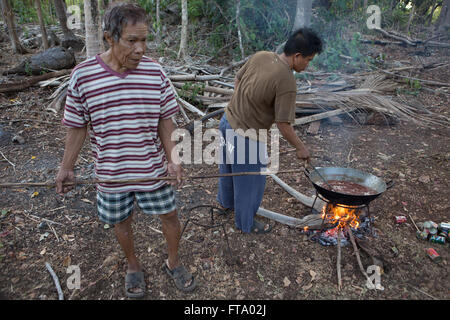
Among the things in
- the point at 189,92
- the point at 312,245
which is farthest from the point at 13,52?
the point at 312,245

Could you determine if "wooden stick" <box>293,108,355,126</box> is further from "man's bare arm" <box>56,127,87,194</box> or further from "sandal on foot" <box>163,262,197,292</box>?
"man's bare arm" <box>56,127,87,194</box>

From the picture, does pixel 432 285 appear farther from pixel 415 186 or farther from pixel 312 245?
pixel 415 186

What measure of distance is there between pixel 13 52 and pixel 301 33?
1111cm

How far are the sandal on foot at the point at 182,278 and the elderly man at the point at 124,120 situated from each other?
0.58m

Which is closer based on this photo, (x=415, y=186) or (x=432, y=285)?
(x=432, y=285)

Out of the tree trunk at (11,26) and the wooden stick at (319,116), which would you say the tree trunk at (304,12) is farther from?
the tree trunk at (11,26)

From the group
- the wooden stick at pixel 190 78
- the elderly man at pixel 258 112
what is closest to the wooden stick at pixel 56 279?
the elderly man at pixel 258 112

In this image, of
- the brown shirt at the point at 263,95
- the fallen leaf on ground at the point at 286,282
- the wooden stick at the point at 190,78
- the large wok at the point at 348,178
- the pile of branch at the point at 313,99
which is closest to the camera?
the brown shirt at the point at 263,95

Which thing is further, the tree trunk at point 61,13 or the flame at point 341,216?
the tree trunk at point 61,13

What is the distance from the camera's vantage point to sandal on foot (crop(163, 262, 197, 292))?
2547 mm

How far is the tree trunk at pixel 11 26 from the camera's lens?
8.34 m

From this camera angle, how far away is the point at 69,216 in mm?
3373

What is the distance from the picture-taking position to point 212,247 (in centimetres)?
306

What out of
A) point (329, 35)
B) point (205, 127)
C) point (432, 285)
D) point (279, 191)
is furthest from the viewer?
point (329, 35)
